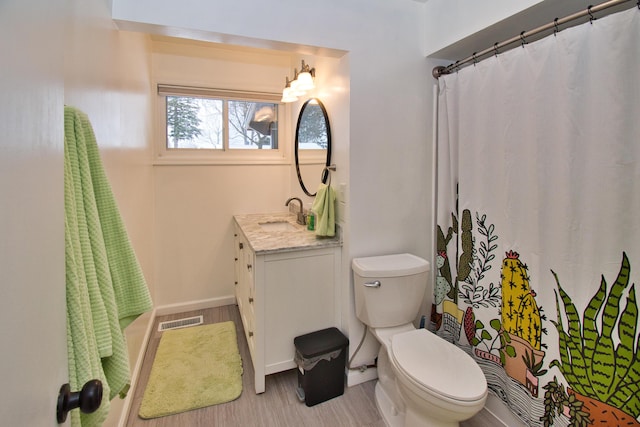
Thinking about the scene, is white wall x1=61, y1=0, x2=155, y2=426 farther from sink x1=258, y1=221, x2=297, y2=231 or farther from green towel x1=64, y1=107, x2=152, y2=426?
sink x1=258, y1=221, x2=297, y2=231

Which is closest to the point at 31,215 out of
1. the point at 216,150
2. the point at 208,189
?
the point at 208,189

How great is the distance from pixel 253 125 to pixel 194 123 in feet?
1.76

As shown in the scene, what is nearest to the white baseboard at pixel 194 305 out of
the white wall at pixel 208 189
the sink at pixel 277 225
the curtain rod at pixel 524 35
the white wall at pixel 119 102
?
the white wall at pixel 208 189

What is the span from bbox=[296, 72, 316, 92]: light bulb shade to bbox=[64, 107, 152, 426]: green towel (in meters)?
1.57

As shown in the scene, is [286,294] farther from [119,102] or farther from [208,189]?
[208,189]

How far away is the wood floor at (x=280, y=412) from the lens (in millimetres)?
1763

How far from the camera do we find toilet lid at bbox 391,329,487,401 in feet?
4.42

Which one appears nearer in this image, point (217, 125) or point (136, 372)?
point (136, 372)

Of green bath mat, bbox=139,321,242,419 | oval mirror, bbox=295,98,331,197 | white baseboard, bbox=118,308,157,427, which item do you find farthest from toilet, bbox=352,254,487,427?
white baseboard, bbox=118,308,157,427

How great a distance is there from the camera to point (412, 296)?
1.90 meters

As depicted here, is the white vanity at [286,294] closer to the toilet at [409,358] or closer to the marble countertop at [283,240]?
the marble countertop at [283,240]

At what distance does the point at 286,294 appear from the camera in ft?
6.53

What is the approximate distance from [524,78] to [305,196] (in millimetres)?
1744

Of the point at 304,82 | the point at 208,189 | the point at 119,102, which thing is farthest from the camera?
the point at 208,189
